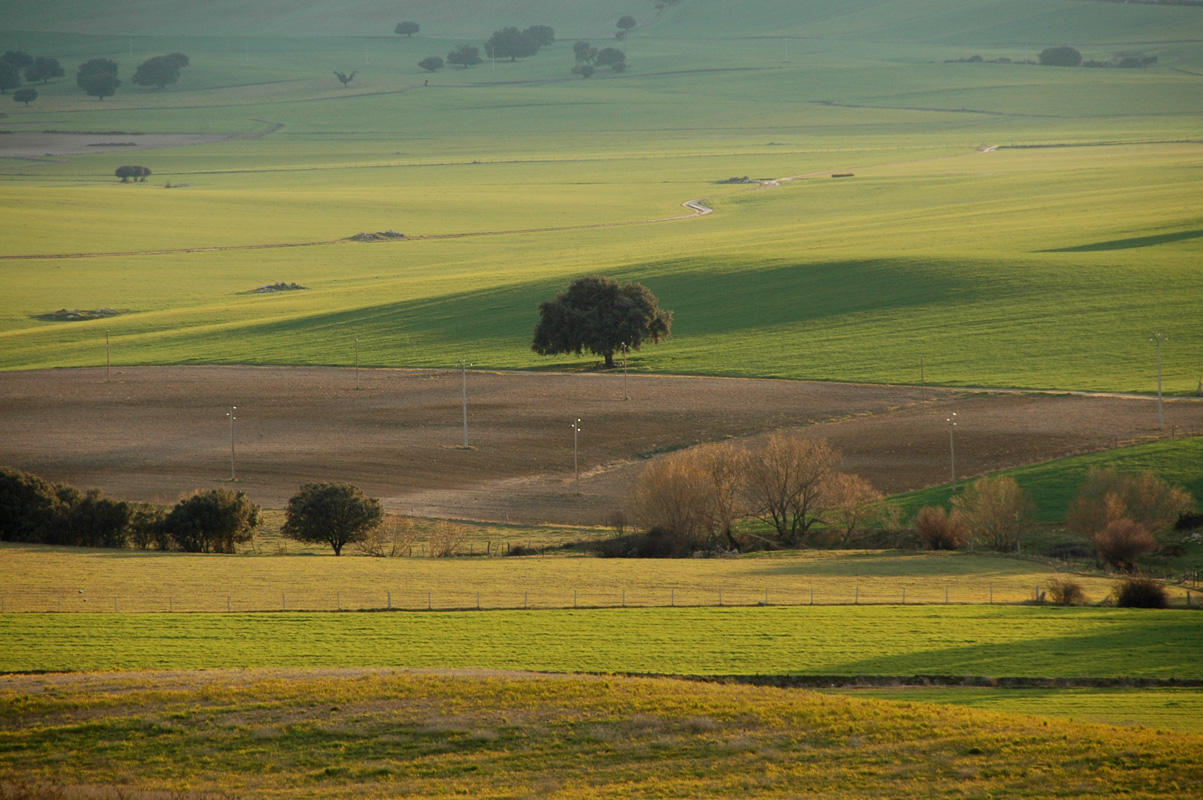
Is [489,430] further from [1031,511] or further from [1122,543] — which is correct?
[1122,543]

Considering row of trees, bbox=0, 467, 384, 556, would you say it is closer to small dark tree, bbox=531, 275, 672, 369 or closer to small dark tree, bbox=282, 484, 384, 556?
small dark tree, bbox=282, 484, 384, 556

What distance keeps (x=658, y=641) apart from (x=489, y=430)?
122 ft

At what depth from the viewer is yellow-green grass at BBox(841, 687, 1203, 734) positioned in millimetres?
33469

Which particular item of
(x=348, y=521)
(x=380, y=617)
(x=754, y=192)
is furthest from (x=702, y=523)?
(x=754, y=192)

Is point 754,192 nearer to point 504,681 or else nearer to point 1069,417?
point 1069,417

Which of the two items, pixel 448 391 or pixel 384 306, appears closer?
pixel 448 391

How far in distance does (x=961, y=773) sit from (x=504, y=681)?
→ 36.6 feet

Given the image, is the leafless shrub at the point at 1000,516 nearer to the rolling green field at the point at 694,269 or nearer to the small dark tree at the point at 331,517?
the small dark tree at the point at 331,517

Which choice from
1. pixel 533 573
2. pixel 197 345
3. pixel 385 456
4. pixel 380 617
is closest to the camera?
pixel 380 617

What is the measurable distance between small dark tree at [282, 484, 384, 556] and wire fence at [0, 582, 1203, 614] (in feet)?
31.4

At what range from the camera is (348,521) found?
5809cm

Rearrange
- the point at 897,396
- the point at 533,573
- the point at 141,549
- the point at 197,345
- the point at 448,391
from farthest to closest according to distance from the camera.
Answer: the point at 197,345 → the point at 448,391 → the point at 897,396 → the point at 141,549 → the point at 533,573

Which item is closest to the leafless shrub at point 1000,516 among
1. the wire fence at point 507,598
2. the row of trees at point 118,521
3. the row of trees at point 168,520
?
the wire fence at point 507,598

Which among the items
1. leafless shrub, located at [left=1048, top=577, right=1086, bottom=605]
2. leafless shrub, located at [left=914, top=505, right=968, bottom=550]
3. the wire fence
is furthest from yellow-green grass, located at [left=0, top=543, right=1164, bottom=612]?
leafless shrub, located at [left=914, top=505, right=968, bottom=550]
